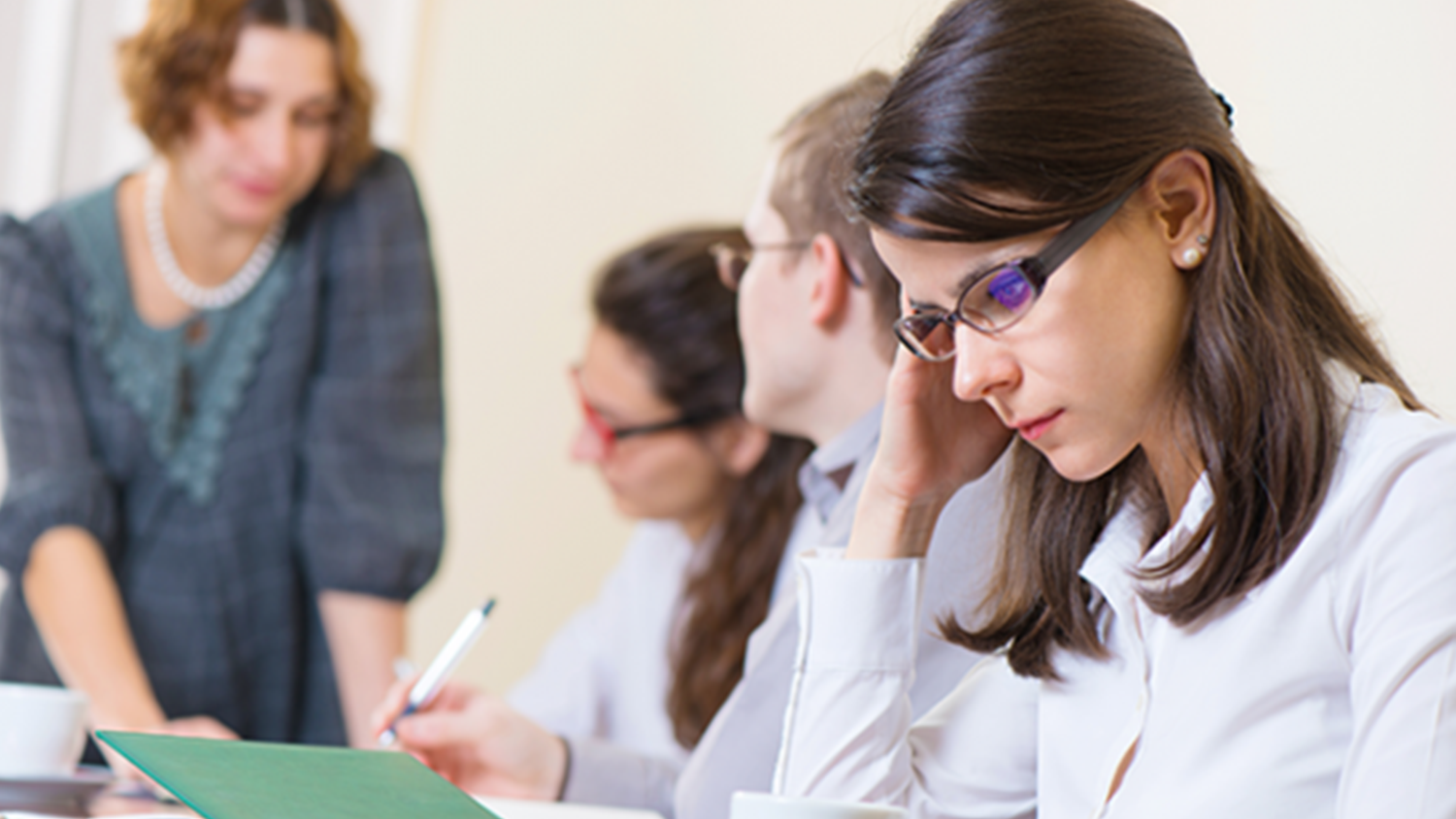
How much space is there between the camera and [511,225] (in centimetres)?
279

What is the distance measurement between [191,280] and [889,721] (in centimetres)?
122

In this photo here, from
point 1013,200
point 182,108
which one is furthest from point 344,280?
point 1013,200

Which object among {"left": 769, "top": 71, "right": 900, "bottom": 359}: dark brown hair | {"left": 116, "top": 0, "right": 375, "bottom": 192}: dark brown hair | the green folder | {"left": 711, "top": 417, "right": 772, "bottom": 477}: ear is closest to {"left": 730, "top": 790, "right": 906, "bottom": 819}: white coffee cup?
the green folder

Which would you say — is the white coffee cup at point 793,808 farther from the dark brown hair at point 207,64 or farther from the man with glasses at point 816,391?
the dark brown hair at point 207,64

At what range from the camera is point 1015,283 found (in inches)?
27.8

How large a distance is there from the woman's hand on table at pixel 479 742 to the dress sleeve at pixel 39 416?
0.61 m

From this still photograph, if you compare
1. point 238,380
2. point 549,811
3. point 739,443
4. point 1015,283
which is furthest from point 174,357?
point 1015,283

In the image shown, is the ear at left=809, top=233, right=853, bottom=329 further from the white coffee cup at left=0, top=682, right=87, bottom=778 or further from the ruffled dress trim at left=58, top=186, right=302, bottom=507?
the ruffled dress trim at left=58, top=186, right=302, bottom=507

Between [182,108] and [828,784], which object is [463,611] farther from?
[828,784]

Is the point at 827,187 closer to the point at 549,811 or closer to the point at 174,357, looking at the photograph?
the point at 549,811

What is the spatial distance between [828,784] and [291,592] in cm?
106

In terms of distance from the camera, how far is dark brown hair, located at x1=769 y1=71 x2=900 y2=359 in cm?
118

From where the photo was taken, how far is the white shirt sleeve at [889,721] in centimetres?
90

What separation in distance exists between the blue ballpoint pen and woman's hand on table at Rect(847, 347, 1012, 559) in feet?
1.03
